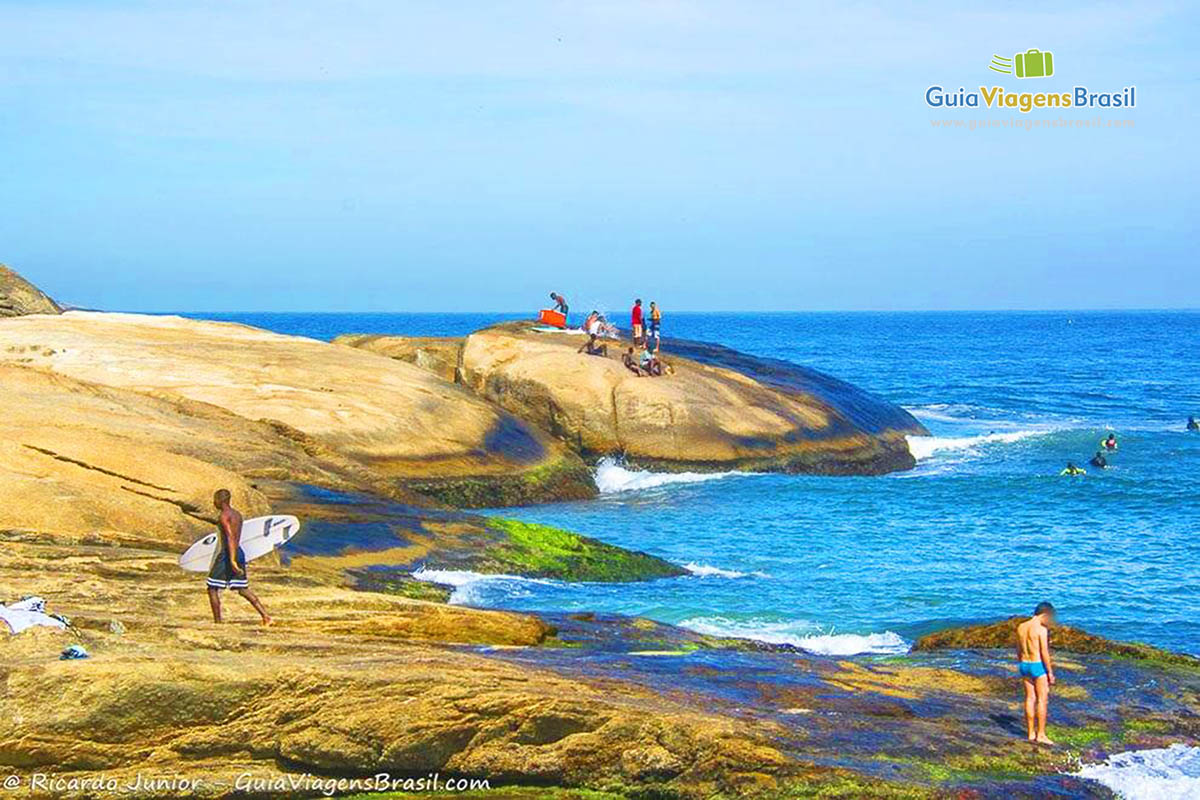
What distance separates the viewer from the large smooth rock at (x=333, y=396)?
106 ft

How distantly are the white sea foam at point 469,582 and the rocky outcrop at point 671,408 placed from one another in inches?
642

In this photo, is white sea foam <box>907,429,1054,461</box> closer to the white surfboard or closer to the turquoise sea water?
the turquoise sea water

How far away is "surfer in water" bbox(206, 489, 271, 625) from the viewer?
600 inches

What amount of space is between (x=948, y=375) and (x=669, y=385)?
65.7 m

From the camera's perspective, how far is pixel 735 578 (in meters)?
28.0

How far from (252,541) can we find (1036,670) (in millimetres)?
9551

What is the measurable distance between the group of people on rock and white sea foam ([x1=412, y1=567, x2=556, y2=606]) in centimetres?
1884

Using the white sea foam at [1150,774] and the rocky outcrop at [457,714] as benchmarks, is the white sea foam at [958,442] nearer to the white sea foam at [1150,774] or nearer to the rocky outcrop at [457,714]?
the white sea foam at [1150,774]

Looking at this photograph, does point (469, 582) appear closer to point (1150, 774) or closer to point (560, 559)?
point (560, 559)

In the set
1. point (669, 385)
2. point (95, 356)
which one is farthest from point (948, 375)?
point (95, 356)

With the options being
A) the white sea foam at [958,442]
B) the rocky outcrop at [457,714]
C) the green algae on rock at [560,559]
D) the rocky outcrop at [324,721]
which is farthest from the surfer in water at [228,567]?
the white sea foam at [958,442]

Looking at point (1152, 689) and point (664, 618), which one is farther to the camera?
point (664, 618)

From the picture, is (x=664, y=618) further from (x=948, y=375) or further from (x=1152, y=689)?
(x=948, y=375)

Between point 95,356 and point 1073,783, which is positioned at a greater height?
point 95,356
